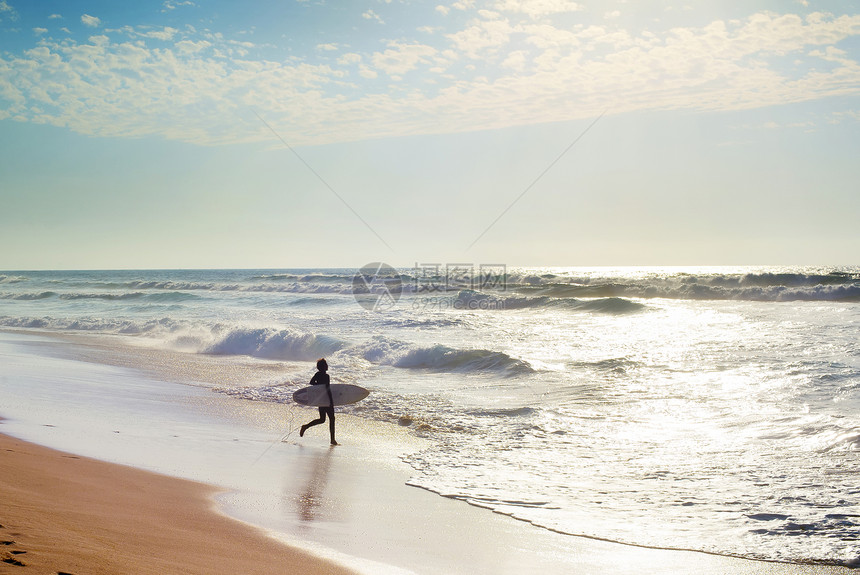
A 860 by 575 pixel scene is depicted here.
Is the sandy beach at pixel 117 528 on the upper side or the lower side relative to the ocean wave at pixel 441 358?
upper

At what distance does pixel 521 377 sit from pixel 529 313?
1593 cm

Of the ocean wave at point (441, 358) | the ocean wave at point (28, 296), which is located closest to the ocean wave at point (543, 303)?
the ocean wave at point (441, 358)

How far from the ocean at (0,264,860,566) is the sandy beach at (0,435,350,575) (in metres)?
2.31

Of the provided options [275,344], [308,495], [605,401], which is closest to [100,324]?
[275,344]

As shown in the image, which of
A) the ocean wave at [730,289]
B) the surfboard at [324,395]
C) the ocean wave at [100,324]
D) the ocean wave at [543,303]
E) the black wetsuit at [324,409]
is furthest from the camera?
the ocean wave at [730,289]

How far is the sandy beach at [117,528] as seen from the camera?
3395 millimetres

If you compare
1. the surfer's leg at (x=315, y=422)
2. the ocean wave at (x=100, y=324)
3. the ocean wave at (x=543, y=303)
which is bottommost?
the ocean wave at (x=100, y=324)

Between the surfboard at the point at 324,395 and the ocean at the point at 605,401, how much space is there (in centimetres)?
45

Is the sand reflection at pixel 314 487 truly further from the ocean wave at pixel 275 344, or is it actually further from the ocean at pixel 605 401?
the ocean wave at pixel 275 344

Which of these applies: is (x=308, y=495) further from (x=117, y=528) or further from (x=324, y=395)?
(x=324, y=395)

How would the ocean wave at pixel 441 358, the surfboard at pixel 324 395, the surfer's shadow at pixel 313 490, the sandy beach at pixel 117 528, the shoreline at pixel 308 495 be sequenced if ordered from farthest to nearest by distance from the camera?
the ocean wave at pixel 441 358, the surfboard at pixel 324 395, the surfer's shadow at pixel 313 490, the shoreline at pixel 308 495, the sandy beach at pixel 117 528

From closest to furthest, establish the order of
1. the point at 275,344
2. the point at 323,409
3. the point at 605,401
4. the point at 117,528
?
1. the point at 117,528
2. the point at 323,409
3. the point at 605,401
4. the point at 275,344

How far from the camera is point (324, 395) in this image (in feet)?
29.5

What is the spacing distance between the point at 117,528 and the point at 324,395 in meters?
4.83
